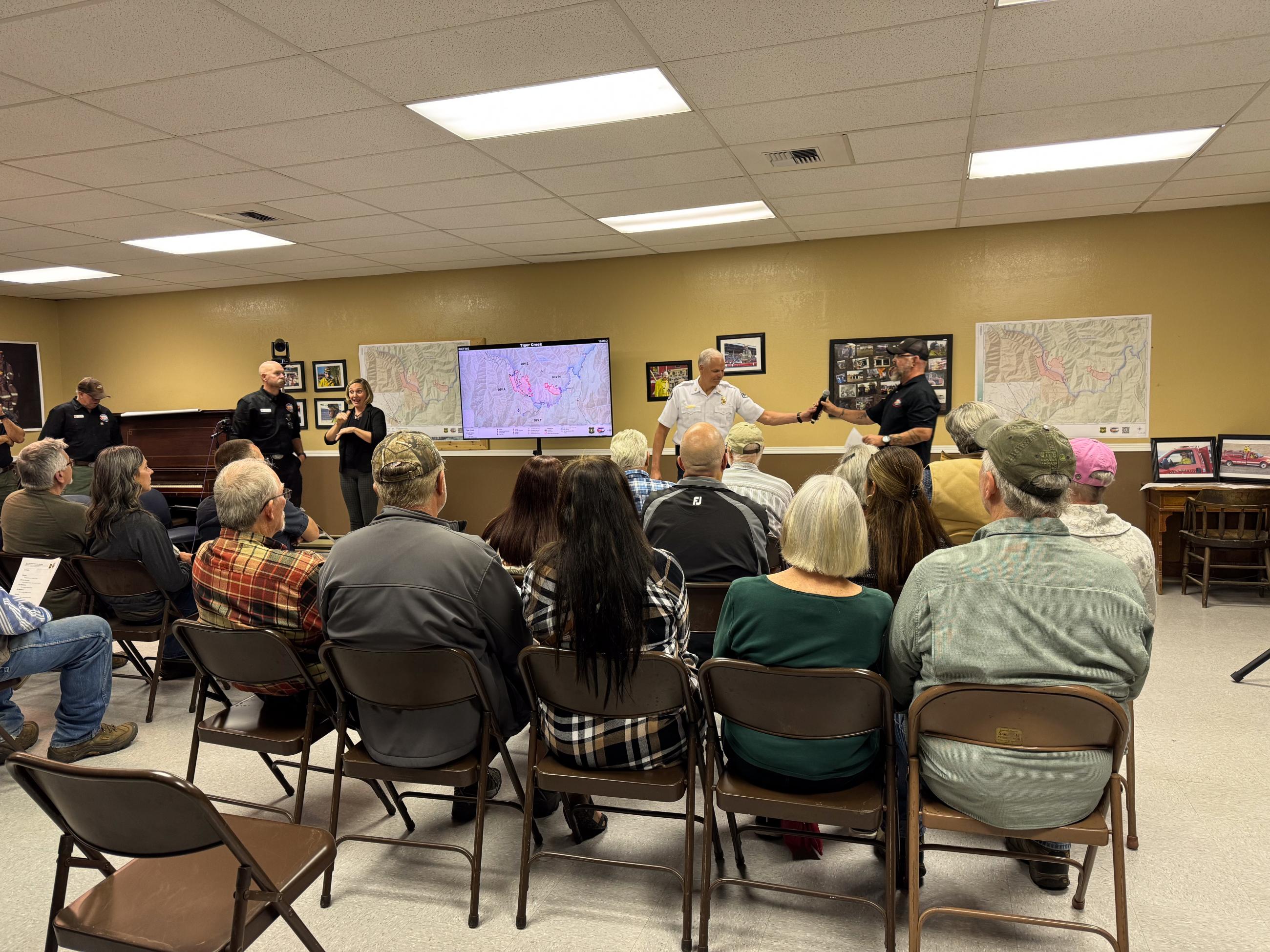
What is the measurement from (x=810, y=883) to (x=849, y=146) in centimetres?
356

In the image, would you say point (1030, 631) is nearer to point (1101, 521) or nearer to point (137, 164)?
point (1101, 521)

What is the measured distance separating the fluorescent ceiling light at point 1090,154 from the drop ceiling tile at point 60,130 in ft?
14.4

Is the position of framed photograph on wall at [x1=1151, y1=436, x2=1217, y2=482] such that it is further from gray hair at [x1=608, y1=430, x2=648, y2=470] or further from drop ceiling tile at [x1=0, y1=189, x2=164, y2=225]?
drop ceiling tile at [x1=0, y1=189, x2=164, y2=225]

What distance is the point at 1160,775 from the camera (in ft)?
9.79

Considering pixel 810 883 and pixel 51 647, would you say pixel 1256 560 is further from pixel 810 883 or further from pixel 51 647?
pixel 51 647

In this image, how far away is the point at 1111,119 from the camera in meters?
3.87

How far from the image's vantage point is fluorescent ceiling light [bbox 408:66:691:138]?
335 cm

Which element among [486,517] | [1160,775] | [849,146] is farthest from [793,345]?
[1160,775]

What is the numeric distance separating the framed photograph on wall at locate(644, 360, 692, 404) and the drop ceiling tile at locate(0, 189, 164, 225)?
4022 mm

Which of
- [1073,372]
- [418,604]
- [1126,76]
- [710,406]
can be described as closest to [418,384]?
[710,406]

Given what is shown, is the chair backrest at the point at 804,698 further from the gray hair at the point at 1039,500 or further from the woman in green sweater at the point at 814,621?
the gray hair at the point at 1039,500

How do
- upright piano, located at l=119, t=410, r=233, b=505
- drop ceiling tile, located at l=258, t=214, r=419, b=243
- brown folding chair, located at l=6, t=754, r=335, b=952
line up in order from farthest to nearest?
upright piano, located at l=119, t=410, r=233, b=505 → drop ceiling tile, located at l=258, t=214, r=419, b=243 → brown folding chair, located at l=6, t=754, r=335, b=952

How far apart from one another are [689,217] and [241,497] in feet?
14.3

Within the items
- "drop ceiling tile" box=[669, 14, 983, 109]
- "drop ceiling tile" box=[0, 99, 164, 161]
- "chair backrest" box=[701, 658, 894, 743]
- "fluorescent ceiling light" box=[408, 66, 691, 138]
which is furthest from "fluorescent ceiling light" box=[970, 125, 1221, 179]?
"drop ceiling tile" box=[0, 99, 164, 161]
